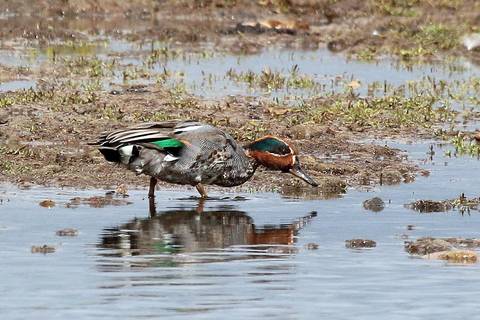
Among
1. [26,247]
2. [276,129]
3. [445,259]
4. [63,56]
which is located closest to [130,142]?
[26,247]

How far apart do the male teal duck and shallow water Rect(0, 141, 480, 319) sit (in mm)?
237

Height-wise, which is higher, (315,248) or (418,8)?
(418,8)

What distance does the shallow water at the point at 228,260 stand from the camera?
28.5 ft

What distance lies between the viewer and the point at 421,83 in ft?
68.1

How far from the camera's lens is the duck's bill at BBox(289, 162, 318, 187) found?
43.6 ft

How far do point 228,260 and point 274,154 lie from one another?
3.11 metres

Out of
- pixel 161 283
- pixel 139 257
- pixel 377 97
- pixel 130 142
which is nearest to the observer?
pixel 161 283

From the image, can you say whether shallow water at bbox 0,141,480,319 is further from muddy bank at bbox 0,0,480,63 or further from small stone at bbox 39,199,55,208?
muddy bank at bbox 0,0,480,63

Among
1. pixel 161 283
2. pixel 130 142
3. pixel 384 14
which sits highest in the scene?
pixel 384 14

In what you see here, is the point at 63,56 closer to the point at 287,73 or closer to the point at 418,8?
the point at 287,73

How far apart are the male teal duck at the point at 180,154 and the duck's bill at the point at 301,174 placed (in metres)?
0.49

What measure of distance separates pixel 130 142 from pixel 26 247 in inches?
92.1

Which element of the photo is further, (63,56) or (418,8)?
(418,8)

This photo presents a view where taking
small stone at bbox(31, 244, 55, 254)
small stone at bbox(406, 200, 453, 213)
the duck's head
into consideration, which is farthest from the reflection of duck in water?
small stone at bbox(406, 200, 453, 213)
